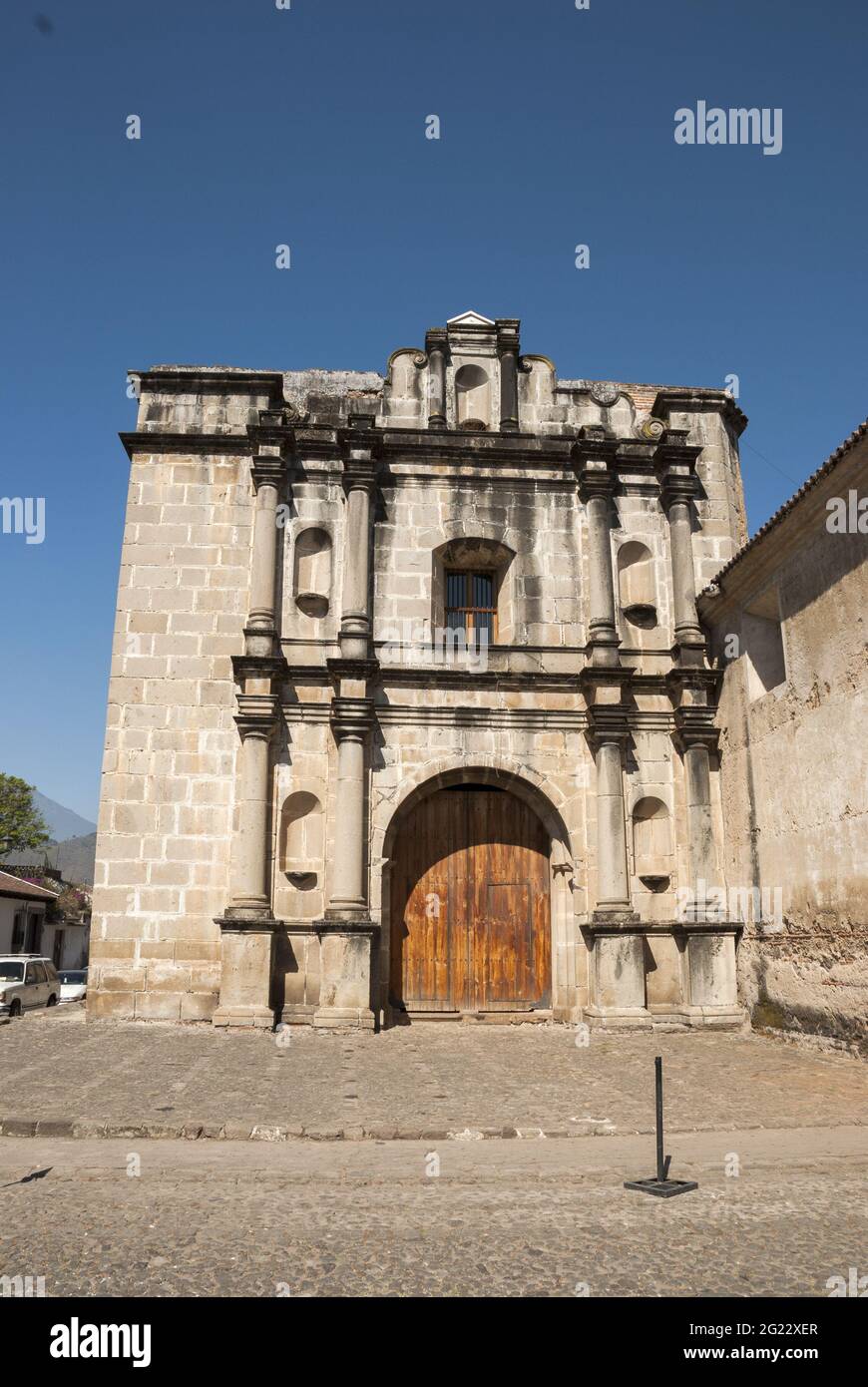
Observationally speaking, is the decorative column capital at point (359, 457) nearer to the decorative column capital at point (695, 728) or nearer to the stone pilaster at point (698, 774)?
the stone pilaster at point (698, 774)

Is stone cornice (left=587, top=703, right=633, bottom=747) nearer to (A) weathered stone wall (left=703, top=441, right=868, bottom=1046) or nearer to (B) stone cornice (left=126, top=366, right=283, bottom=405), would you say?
(A) weathered stone wall (left=703, top=441, right=868, bottom=1046)

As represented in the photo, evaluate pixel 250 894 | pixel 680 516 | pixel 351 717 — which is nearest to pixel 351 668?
pixel 351 717

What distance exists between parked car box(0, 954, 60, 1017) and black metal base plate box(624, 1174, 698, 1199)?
1726 cm

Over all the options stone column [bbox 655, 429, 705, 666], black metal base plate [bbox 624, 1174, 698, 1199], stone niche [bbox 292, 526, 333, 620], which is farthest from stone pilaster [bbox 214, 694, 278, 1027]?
black metal base plate [bbox 624, 1174, 698, 1199]

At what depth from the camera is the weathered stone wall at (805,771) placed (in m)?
11.0

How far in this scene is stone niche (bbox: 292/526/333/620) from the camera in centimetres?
1553

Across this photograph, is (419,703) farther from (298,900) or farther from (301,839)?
(298,900)

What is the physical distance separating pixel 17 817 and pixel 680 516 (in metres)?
40.2

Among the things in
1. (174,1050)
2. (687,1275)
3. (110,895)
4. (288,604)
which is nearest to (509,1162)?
(687,1275)

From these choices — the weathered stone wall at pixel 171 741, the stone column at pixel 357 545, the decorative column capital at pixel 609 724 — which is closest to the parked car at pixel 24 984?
the weathered stone wall at pixel 171 741

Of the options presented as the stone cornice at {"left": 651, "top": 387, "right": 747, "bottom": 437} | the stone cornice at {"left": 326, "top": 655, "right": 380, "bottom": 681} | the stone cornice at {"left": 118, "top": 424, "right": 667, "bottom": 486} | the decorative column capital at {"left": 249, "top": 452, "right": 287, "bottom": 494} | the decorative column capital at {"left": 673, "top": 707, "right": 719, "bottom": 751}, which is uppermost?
the stone cornice at {"left": 651, "top": 387, "right": 747, "bottom": 437}

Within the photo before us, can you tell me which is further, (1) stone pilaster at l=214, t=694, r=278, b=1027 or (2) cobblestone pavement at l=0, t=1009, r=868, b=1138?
(1) stone pilaster at l=214, t=694, r=278, b=1027

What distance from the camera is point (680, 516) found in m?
16.0

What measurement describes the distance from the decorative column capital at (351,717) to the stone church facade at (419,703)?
47 mm
